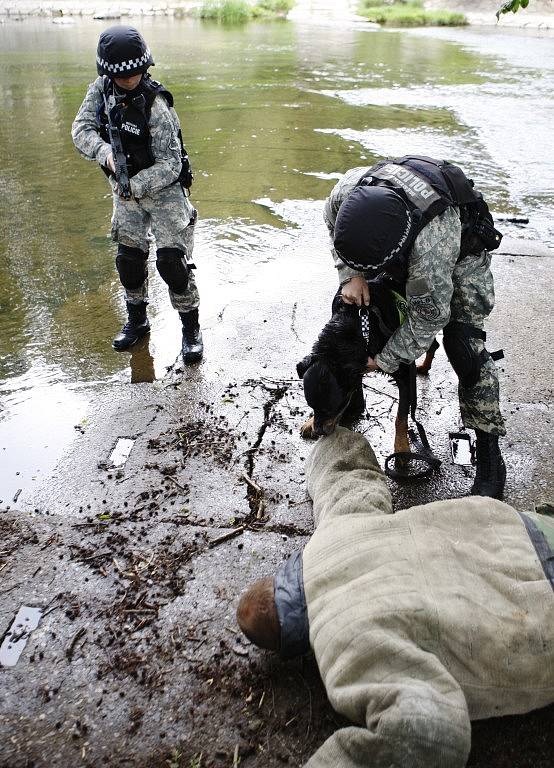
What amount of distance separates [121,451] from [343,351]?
3.92 ft

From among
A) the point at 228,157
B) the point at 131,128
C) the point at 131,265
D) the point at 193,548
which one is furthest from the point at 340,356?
the point at 228,157

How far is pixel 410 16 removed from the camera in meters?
27.8

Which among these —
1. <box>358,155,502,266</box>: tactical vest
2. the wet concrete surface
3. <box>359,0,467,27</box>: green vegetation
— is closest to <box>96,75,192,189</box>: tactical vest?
the wet concrete surface

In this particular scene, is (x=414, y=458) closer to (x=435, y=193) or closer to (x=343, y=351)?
(x=343, y=351)

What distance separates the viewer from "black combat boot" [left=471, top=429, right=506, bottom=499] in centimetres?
277

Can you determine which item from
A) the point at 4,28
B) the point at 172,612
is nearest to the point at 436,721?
the point at 172,612

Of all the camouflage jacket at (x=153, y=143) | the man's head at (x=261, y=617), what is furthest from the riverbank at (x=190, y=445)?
the camouflage jacket at (x=153, y=143)

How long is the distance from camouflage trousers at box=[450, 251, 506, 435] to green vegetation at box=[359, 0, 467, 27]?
93.5ft

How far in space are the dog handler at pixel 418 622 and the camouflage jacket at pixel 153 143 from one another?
2.25m

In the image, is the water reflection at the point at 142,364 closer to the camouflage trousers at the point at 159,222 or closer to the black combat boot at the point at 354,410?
the camouflage trousers at the point at 159,222

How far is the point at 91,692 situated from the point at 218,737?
1.43 feet

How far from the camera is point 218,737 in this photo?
1921 millimetres

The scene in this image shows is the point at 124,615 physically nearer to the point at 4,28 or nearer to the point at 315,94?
the point at 315,94

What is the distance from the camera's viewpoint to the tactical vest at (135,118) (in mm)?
3387
